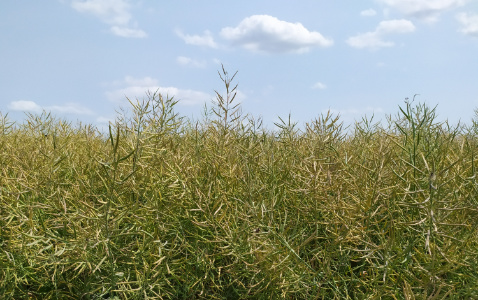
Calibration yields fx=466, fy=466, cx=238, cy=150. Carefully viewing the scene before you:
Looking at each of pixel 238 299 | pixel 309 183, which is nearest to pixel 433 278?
pixel 309 183

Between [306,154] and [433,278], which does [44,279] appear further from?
[433,278]

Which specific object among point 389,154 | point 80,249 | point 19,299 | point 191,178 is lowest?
point 19,299

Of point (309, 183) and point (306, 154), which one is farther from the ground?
point (306, 154)

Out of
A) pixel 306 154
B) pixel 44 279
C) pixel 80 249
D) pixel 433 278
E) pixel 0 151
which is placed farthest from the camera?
pixel 0 151

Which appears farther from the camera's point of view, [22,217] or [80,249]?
[22,217]

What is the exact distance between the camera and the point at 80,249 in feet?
4.99

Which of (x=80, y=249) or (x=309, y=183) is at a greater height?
(x=309, y=183)

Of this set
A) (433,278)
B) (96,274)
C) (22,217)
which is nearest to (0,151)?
(22,217)

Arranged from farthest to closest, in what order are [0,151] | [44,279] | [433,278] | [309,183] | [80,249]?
[0,151], [44,279], [309,183], [80,249], [433,278]

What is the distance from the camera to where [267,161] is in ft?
5.95

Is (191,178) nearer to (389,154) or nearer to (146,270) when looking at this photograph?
(146,270)

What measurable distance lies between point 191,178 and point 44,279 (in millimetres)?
689

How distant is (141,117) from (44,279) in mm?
717

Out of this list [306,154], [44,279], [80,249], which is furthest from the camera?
[306,154]
